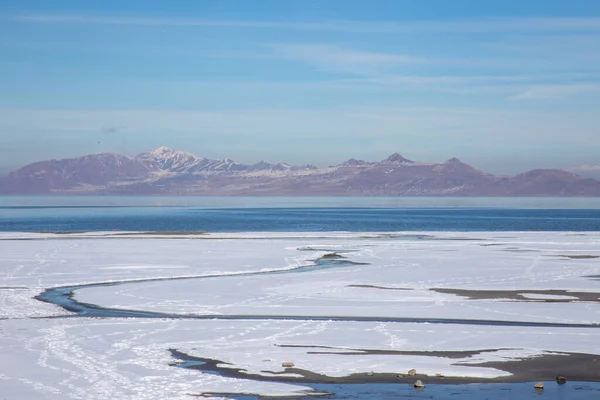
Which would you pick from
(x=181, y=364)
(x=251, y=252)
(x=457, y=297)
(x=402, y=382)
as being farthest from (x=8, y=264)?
(x=402, y=382)

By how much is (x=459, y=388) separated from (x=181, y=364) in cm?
488

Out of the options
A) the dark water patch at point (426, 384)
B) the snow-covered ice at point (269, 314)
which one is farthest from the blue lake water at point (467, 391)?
the snow-covered ice at point (269, 314)

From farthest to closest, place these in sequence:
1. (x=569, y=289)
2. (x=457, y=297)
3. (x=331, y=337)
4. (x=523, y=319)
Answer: (x=569, y=289) < (x=457, y=297) < (x=523, y=319) < (x=331, y=337)

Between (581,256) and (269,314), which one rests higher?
(581,256)

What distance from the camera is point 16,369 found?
1404cm

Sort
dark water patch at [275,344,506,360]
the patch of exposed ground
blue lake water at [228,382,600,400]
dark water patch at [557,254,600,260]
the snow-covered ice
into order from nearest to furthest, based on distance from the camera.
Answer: blue lake water at [228,382,600,400] < the snow-covered ice < dark water patch at [275,344,506,360] < the patch of exposed ground < dark water patch at [557,254,600,260]

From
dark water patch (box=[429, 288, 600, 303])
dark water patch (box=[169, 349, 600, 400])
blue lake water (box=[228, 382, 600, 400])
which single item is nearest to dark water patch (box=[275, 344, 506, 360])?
dark water patch (box=[169, 349, 600, 400])

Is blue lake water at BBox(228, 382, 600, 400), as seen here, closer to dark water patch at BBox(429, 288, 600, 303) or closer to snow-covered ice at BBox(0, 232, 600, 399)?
snow-covered ice at BBox(0, 232, 600, 399)

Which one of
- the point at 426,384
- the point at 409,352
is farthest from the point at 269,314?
the point at 426,384

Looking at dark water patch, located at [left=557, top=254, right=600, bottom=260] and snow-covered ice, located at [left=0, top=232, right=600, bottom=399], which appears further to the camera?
dark water patch, located at [left=557, top=254, right=600, bottom=260]

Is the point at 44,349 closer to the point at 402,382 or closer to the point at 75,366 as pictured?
the point at 75,366

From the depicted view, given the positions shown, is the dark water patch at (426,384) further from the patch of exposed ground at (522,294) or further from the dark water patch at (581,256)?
the dark water patch at (581,256)

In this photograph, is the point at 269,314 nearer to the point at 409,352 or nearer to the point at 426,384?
the point at 409,352

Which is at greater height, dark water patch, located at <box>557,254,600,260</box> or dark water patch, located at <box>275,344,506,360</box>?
dark water patch, located at <box>557,254,600,260</box>
